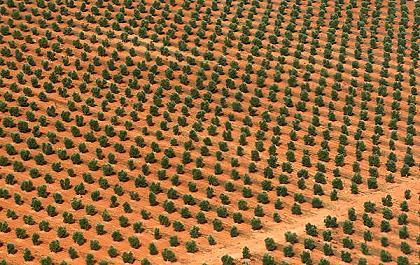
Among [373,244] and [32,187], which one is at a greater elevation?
[373,244]

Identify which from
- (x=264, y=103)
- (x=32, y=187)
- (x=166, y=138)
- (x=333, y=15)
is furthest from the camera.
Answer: (x=333, y=15)

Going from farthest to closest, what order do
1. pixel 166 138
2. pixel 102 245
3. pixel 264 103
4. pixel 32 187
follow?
1. pixel 264 103
2. pixel 166 138
3. pixel 32 187
4. pixel 102 245

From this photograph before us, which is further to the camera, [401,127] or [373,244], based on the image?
[401,127]

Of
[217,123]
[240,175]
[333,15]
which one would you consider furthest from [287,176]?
[333,15]

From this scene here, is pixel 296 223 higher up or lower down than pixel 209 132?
higher up

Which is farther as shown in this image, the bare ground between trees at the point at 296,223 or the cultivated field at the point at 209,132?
the cultivated field at the point at 209,132

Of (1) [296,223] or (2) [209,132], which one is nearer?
(1) [296,223]

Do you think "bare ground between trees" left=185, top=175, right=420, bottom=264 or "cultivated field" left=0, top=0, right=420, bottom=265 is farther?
"cultivated field" left=0, top=0, right=420, bottom=265

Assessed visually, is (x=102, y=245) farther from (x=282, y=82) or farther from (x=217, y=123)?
(x=282, y=82)
